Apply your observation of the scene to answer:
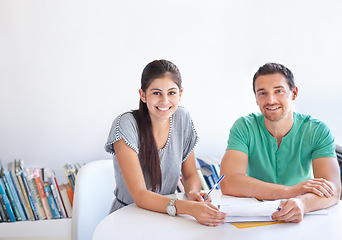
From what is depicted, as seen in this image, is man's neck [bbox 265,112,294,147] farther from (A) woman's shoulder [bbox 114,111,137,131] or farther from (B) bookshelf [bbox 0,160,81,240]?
(B) bookshelf [bbox 0,160,81,240]

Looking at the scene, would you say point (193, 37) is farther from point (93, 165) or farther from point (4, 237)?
point (4, 237)

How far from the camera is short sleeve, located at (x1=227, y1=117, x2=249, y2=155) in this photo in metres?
1.78

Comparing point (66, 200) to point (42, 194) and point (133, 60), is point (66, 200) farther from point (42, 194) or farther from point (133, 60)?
point (133, 60)

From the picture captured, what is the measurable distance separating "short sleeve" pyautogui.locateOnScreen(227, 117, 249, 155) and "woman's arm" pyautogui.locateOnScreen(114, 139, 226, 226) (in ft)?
1.57

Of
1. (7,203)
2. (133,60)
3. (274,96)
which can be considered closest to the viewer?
(274,96)

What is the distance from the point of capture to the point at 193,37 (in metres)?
2.51

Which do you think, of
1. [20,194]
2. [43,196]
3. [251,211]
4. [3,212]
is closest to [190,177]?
A: [251,211]

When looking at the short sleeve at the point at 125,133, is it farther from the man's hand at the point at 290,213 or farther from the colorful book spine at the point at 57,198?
the colorful book spine at the point at 57,198

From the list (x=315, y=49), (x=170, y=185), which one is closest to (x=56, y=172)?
(x=170, y=185)

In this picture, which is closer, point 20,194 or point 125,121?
point 125,121

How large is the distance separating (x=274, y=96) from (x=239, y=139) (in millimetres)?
262

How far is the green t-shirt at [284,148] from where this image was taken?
175 cm

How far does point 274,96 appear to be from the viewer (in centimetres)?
180

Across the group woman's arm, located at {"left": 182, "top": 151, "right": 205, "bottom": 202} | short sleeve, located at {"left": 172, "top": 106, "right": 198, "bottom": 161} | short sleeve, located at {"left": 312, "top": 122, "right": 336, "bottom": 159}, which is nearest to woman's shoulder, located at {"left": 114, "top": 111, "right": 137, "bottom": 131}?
short sleeve, located at {"left": 172, "top": 106, "right": 198, "bottom": 161}
